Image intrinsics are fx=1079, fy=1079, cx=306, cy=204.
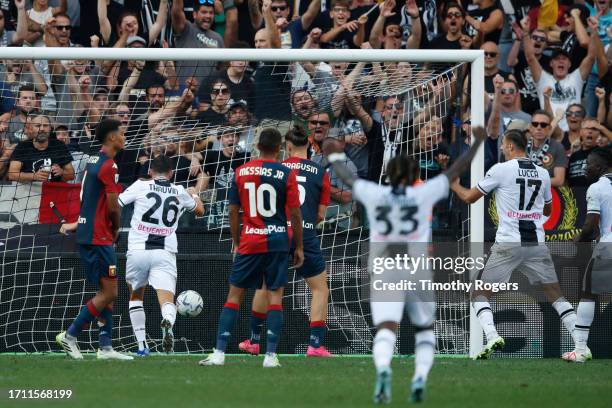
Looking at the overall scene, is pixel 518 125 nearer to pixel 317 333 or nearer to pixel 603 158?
pixel 603 158

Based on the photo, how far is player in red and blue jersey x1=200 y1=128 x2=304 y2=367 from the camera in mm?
10648

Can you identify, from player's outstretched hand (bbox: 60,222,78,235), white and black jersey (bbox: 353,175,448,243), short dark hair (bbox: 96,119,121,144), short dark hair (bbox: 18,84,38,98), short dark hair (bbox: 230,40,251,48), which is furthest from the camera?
short dark hair (bbox: 230,40,251,48)

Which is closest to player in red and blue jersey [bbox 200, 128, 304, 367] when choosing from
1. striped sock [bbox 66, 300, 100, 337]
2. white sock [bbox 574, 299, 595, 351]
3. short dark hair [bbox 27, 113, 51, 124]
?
striped sock [bbox 66, 300, 100, 337]

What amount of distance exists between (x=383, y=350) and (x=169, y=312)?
4679mm

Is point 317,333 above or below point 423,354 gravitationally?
above

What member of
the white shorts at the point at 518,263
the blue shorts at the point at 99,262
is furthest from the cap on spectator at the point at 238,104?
the white shorts at the point at 518,263

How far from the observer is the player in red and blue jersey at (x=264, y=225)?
34.9 feet

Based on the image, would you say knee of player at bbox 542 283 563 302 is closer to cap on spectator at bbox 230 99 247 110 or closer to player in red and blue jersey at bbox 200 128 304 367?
player in red and blue jersey at bbox 200 128 304 367

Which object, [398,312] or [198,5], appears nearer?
[398,312]

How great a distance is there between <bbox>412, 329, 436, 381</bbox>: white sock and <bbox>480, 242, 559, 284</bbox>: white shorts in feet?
14.0

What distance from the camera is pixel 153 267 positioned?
40.6 feet

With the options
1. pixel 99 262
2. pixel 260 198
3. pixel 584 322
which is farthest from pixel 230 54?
pixel 584 322

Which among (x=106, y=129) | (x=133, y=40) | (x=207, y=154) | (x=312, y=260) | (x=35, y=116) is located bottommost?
(x=312, y=260)

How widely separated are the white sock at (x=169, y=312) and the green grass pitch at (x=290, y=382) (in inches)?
17.7
